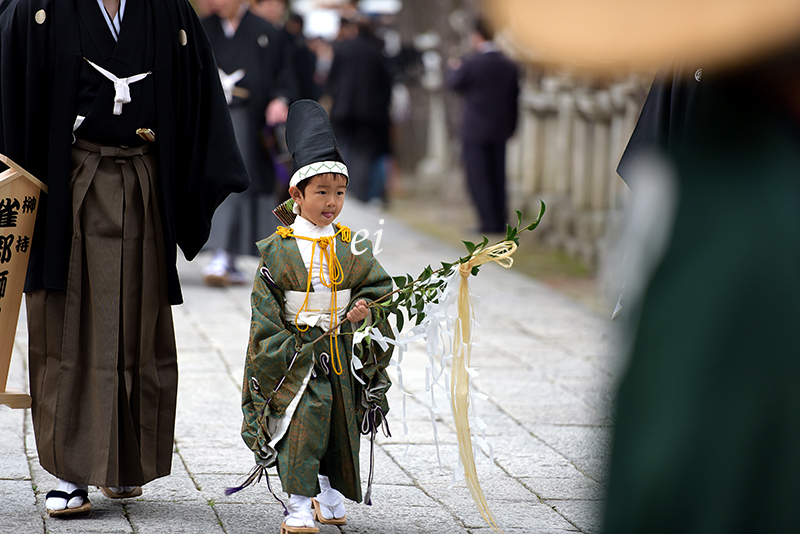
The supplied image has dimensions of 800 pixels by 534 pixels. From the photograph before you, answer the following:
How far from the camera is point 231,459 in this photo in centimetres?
409

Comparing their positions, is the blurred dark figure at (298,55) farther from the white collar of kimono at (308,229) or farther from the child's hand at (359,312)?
the child's hand at (359,312)

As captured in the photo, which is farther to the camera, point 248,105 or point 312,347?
point 248,105

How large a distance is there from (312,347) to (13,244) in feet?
3.16

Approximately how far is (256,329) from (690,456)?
2053mm

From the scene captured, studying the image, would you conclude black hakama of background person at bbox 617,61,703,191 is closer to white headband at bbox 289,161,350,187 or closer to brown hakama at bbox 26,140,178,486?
white headband at bbox 289,161,350,187

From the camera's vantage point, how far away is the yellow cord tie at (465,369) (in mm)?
3029

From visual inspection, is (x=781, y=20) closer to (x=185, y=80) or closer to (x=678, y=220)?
(x=678, y=220)

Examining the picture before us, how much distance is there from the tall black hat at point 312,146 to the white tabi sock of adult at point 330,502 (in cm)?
94

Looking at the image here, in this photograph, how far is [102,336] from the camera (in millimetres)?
3336

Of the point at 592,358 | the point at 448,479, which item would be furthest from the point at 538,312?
the point at 448,479

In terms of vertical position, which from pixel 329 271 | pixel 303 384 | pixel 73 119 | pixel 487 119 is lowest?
pixel 303 384

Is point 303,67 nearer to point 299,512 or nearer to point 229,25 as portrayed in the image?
point 229,25

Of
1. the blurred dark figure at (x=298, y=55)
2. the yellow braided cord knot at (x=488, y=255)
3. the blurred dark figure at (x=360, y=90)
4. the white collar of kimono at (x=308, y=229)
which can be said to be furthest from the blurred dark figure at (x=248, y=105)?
the blurred dark figure at (x=360, y=90)

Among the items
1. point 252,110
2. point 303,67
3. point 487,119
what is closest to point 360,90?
point 487,119
